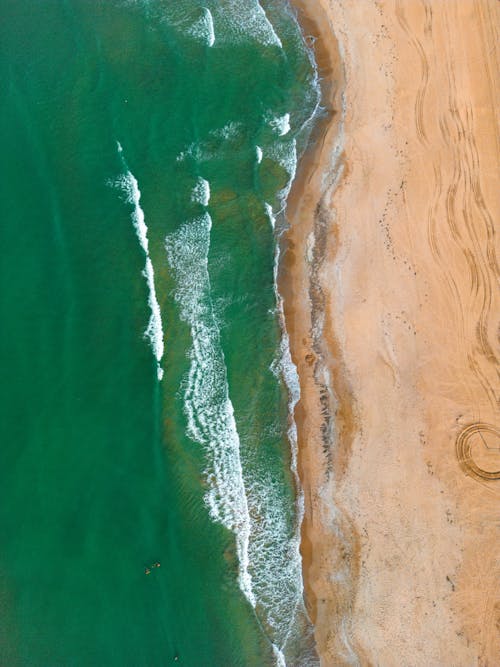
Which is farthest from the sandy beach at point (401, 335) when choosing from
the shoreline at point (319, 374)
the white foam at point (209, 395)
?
the white foam at point (209, 395)

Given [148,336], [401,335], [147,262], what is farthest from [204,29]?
[401,335]

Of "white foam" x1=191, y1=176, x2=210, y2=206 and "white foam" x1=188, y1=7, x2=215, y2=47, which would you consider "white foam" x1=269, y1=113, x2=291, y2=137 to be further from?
"white foam" x1=188, y1=7, x2=215, y2=47

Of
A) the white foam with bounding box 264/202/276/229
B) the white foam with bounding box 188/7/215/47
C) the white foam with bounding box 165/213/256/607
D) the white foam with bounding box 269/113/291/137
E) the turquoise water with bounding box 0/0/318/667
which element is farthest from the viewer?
the white foam with bounding box 188/7/215/47

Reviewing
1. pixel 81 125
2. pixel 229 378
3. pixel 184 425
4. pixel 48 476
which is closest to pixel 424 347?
pixel 229 378

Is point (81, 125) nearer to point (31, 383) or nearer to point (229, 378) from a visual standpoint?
point (31, 383)

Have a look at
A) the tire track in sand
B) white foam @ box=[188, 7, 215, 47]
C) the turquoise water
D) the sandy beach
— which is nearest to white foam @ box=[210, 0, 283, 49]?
the turquoise water

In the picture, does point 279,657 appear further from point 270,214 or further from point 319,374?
point 270,214
